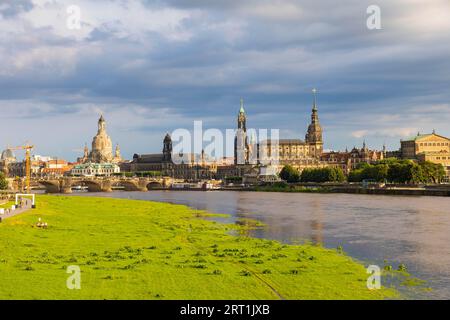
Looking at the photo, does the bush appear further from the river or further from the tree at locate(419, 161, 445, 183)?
the river

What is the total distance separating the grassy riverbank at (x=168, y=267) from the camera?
71.2ft

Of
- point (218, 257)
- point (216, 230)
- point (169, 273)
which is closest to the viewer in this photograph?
point (169, 273)

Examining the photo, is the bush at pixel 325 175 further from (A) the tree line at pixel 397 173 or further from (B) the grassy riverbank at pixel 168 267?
(B) the grassy riverbank at pixel 168 267

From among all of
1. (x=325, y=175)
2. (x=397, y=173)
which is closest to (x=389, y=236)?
(x=397, y=173)

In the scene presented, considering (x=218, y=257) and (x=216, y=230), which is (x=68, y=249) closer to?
(x=218, y=257)

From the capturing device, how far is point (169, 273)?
25266 mm

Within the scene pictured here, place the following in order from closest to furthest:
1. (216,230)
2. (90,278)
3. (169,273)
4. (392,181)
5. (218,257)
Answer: (90,278)
(169,273)
(218,257)
(216,230)
(392,181)

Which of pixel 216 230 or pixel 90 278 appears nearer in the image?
pixel 90 278

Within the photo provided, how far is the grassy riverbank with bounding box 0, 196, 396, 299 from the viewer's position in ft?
71.2

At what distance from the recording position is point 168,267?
26812 mm

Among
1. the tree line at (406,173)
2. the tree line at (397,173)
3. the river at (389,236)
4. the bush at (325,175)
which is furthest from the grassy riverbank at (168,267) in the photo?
the bush at (325,175)
